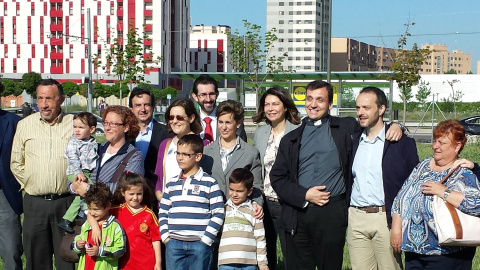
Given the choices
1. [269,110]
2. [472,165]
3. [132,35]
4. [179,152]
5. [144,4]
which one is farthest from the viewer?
[144,4]

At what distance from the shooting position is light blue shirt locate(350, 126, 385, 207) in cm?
552

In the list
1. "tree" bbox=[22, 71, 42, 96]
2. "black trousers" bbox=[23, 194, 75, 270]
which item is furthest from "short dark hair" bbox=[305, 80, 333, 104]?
"tree" bbox=[22, 71, 42, 96]

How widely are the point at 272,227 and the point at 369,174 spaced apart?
3.94 ft

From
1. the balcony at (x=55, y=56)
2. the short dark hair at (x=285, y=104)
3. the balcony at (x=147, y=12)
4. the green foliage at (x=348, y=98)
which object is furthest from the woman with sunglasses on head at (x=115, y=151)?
the balcony at (x=55, y=56)

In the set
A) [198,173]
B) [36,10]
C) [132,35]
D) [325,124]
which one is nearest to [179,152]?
[198,173]

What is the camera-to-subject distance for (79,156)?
6.11 m

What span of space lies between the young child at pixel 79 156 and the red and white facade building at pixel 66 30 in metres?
80.0

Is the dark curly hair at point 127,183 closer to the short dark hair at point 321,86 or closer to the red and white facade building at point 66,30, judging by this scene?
the short dark hair at point 321,86

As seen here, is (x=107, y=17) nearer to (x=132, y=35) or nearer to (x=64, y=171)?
(x=132, y=35)

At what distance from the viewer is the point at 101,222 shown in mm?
5750

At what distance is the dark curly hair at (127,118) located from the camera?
5965mm

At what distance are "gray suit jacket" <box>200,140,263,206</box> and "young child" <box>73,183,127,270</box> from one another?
3.24 feet

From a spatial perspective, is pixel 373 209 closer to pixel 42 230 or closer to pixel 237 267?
pixel 237 267

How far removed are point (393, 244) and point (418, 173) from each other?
634 millimetres
